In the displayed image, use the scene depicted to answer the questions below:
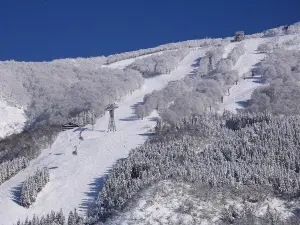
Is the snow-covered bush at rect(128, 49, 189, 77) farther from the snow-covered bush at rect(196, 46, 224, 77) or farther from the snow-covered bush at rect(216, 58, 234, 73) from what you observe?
the snow-covered bush at rect(216, 58, 234, 73)

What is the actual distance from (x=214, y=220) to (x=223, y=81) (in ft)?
252

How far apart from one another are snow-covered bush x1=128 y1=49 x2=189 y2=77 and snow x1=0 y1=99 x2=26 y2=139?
40.6 metres

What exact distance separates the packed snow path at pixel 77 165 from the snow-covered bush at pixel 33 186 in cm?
74

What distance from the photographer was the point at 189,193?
69875 millimetres

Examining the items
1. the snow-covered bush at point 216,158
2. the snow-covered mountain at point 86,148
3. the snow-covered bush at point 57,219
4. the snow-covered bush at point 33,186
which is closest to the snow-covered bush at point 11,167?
the snow-covered mountain at point 86,148

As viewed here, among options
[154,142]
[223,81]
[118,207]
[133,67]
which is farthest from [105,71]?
[118,207]

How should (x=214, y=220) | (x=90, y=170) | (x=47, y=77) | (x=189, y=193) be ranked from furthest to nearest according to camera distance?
(x=47, y=77) → (x=90, y=170) → (x=189, y=193) → (x=214, y=220)

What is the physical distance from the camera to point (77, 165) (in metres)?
91.9

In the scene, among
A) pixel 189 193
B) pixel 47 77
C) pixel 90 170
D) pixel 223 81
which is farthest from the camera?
pixel 47 77

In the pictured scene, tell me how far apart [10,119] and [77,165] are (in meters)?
51.2

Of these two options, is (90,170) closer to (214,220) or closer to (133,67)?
(214,220)

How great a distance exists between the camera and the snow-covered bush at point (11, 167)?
295ft

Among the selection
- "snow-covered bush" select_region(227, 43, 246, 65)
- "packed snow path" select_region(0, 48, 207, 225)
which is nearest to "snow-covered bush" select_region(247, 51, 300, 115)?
"snow-covered bush" select_region(227, 43, 246, 65)

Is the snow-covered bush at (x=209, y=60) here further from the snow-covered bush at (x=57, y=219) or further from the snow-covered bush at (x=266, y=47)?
the snow-covered bush at (x=57, y=219)
